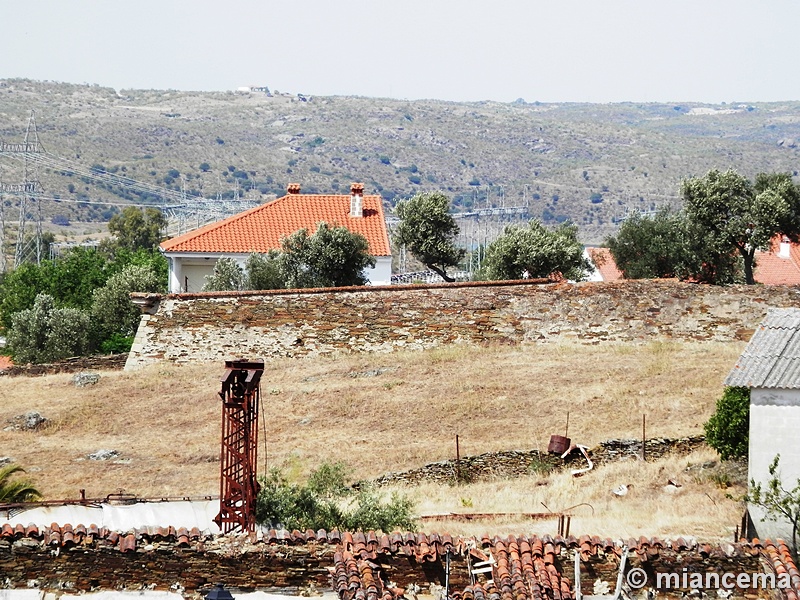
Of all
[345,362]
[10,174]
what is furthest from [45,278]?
[10,174]

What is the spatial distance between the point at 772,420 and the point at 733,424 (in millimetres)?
2707

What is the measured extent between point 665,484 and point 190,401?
42.8ft

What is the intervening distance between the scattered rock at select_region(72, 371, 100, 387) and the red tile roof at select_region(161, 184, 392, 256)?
13.6 m

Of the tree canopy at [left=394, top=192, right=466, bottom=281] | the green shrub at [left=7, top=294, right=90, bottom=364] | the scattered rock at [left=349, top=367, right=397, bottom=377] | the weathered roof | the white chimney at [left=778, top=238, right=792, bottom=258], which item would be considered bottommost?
the green shrub at [left=7, top=294, right=90, bottom=364]

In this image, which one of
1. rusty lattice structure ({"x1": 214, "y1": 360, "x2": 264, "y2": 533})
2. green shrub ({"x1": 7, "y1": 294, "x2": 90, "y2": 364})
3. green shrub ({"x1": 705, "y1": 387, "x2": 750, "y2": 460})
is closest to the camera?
rusty lattice structure ({"x1": 214, "y1": 360, "x2": 264, "y2": 533})

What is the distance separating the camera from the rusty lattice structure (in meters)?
20.9

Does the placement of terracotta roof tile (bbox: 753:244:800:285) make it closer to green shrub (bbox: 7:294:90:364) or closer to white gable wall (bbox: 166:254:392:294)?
white gable wall (bbox: 166:254:392:294)

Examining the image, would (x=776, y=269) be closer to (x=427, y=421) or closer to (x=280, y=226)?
(x=280, y=226)

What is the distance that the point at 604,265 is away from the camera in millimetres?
69250

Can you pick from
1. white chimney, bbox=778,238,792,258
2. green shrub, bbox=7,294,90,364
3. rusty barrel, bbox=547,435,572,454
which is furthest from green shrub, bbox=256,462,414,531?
white chimney, bbox=778,238,792,258

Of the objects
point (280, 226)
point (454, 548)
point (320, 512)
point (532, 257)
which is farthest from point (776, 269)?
point (454, 548)

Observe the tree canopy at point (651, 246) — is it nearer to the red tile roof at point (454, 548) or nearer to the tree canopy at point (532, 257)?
the tree canopy at point (532, 257)

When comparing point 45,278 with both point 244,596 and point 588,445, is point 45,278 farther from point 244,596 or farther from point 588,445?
point 244,596

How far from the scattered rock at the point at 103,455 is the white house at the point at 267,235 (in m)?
18.8
